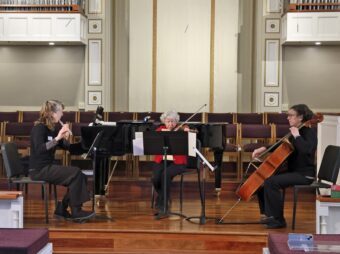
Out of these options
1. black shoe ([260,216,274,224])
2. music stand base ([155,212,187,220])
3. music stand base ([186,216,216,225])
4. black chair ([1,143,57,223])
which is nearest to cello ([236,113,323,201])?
black shoe ([260,216,274,224])

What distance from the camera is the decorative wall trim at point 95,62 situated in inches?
382

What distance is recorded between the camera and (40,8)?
30.3 feet

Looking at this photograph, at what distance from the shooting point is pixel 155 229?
4.73 metres

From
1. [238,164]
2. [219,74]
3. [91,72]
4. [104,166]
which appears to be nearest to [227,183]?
[238,164]

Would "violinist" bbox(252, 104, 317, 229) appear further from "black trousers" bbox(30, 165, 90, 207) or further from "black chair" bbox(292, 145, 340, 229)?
"black trousers" bbox(30, 165, 90, 207)

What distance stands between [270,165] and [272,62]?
5096 mm

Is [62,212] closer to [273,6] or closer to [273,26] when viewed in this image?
[273,26]

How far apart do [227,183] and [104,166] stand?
1.71 m

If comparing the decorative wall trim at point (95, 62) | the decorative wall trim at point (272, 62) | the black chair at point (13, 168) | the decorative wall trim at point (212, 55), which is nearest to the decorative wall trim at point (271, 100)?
the decorative wall trim at point (272, 62)

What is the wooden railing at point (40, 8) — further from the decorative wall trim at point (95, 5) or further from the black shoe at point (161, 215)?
the black shoe at point (161, 215)

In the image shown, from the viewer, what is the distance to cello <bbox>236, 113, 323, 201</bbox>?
4.74 meters

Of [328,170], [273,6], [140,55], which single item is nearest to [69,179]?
[328,170]

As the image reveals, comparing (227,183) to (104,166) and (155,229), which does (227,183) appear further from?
(155,229)

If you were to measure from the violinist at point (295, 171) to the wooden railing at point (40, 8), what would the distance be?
5.35 metres
